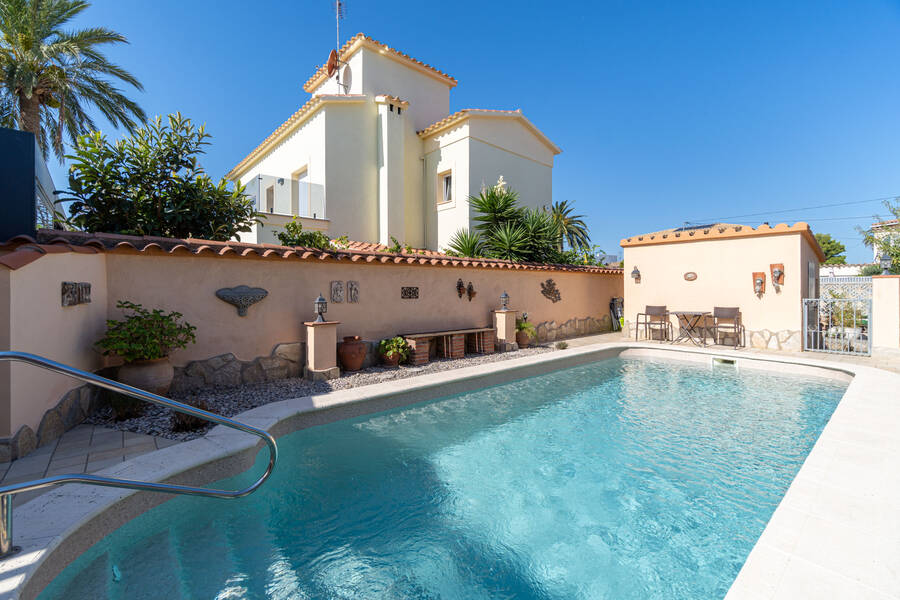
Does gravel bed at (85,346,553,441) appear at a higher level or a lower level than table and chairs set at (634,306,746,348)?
lower

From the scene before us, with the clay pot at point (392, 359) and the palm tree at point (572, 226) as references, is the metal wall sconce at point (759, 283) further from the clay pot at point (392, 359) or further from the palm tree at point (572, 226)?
the clay pot at point (392, 359)

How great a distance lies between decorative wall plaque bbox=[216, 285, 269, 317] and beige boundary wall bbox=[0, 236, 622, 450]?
0.28 feet

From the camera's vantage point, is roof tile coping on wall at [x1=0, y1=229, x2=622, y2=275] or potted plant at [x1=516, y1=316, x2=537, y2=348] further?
potted plant at [x1=516, y1=316, x2=537, y2=348]

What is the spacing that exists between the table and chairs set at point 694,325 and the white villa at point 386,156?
7006mm

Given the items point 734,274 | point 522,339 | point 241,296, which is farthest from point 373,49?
point 734,274

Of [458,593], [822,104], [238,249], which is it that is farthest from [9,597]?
[822,104]

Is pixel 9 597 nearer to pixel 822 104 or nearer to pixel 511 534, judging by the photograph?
pixel 511 534

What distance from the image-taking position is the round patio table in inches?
430

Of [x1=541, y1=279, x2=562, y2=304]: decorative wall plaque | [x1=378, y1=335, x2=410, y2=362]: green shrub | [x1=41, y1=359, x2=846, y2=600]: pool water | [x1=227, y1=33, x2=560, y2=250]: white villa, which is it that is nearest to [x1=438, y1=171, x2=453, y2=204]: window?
[x1=227, y1=33, x2=560, y2=250]: white villa

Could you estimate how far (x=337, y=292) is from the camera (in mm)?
7473

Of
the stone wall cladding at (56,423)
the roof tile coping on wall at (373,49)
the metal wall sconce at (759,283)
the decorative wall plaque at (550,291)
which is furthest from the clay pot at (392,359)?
the roof tile coping on wall at (373,49)

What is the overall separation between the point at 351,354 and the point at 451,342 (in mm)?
2565

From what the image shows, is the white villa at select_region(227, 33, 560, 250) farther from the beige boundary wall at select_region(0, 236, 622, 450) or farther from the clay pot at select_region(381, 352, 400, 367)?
the clay pot at select_region(381, 352, 400, 367)

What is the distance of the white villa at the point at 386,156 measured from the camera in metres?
13.5
